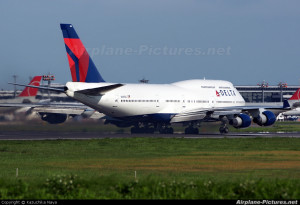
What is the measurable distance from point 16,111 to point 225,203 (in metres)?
55.7

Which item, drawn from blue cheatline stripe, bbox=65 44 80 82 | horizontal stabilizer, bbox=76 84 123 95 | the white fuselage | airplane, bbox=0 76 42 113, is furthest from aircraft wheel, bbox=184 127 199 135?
airplane, bbox=0 76 42 113

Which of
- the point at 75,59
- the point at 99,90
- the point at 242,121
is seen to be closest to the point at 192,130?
the point at 242,121

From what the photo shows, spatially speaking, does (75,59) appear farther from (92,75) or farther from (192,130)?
(192,130)

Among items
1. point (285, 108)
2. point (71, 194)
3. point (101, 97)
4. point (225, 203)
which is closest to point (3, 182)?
point (71, 194)

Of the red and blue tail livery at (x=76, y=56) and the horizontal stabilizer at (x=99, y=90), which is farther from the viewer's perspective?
the red and blue tail livery at (x=76, y=56)

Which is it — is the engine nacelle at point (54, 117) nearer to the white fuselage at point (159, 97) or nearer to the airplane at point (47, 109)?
the airplane at point (47, 109)

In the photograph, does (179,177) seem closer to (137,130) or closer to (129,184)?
(129,184)

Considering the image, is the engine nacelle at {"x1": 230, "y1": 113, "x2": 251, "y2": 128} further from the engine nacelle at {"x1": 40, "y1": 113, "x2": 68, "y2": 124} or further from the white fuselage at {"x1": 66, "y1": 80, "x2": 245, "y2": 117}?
the engine nacelle at {"x1": 40, "y1": 113, "x2": 68, "y2": 124}

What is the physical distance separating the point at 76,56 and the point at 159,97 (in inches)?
492

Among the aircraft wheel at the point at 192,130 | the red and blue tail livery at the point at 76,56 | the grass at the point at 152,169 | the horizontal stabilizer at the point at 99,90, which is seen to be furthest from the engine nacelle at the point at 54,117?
the grass at the point at 152,169

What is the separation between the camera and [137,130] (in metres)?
72.7

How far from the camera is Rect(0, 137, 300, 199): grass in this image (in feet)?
70.6

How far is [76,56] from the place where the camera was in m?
62.1

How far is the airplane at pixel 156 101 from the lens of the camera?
204 feet
